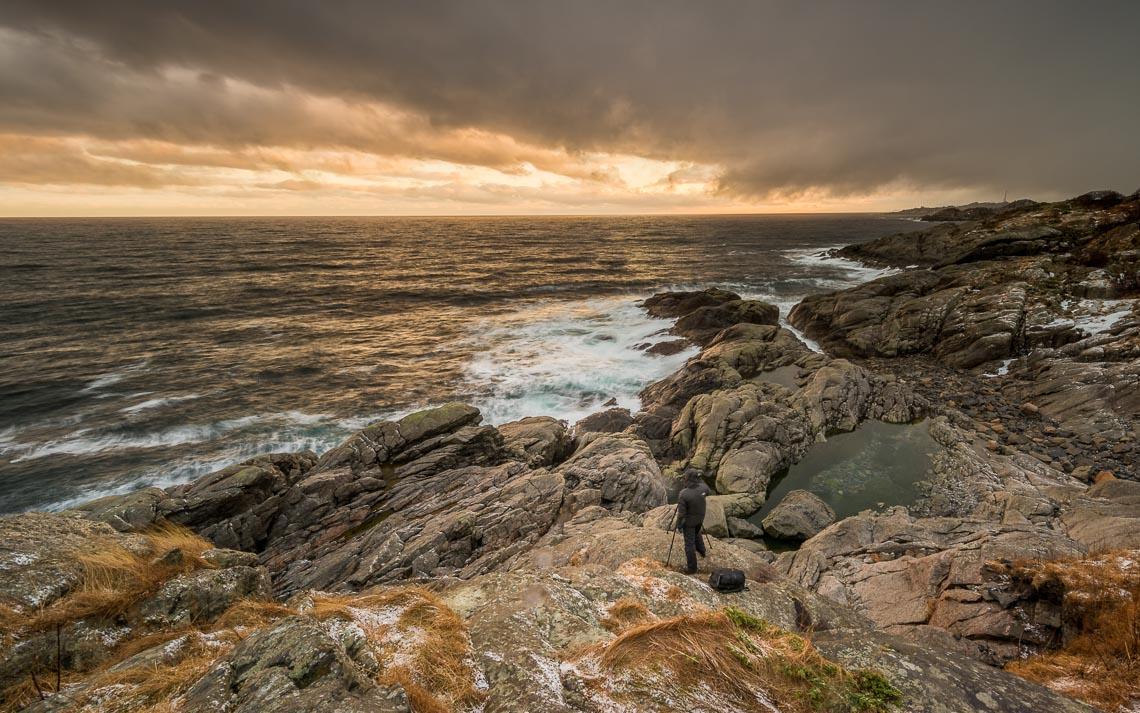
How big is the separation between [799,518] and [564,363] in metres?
21.4

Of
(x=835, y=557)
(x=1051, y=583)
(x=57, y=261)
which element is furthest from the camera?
(x=57, y=261)

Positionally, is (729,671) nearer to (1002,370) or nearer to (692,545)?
(692,545)

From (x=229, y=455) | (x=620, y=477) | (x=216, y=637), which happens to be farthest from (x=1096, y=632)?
(x=229, y=455)

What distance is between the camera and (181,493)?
49.7ft

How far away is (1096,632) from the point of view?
6.56m

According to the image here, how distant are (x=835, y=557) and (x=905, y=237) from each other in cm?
9878

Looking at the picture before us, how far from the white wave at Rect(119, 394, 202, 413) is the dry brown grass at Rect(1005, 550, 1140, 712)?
38.8 m

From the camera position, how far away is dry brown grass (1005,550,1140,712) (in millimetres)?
5555

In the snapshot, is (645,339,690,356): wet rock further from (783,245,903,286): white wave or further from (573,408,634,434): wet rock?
(783,245,903,286): white wave

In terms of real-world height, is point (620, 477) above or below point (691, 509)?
below

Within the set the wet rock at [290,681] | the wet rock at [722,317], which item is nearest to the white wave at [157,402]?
the wet rock at [290,681]

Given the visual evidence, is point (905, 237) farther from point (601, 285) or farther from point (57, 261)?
point (57, 261)

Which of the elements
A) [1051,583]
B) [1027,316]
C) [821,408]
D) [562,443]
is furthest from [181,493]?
[1027,316]

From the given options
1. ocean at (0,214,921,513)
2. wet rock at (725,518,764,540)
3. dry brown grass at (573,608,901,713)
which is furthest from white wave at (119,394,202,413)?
dry brown grass at (573,608,901,713)
